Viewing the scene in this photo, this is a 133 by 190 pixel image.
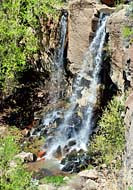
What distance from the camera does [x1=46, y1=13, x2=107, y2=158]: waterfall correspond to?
21391 mm

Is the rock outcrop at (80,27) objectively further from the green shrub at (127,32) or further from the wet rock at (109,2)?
the green shrub at (127,32)

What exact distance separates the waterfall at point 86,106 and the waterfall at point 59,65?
1.34 meters

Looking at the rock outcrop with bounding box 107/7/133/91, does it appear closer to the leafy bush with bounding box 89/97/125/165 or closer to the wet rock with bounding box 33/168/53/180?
the leafy bush with bounding box 89/97/125/165

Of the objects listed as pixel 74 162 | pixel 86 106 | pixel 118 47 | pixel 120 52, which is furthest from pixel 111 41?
pixel 74 162

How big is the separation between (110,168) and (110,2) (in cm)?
1142

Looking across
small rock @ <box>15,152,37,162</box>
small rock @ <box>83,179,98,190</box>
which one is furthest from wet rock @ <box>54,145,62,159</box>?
small rock @ <box>83,179,98,190</box>

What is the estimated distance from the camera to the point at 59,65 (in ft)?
80.1

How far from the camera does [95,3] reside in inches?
904

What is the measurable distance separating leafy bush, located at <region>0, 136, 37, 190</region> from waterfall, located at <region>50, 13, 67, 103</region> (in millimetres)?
11431

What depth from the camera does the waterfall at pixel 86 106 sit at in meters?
21.4

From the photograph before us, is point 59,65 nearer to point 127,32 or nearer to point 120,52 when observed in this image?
point 120,52

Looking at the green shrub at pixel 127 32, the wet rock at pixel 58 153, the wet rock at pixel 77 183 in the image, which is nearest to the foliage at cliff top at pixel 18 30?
the wet rock at pixel 58 153

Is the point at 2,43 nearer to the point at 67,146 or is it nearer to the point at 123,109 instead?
the point at 67,146

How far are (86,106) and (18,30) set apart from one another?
477 centimetres
